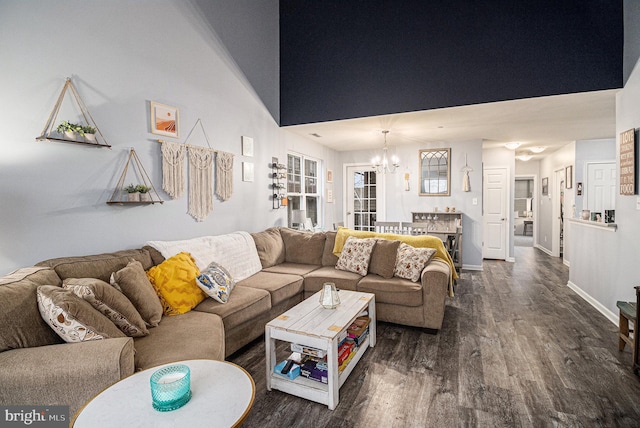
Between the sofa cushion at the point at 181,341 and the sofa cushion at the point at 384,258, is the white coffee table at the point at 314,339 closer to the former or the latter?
the sofa cushion at the point at 181,341

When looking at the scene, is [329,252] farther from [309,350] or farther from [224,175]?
[309,350]

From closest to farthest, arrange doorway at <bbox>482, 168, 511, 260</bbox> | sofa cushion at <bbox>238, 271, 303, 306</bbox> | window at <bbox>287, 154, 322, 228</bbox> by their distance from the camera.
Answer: sofa cushion at <bbox>238, 271, 303, 306</bbox> → window at <bbox>287, 154, 322, 228</bbox> → doorway at <bbox>482, 168, 511, 260</bbox>

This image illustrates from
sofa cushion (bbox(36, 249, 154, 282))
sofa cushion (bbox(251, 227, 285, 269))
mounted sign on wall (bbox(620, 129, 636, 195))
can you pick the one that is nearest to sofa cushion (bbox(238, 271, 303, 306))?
sofa cushion (bbox(251, 227, 285, 269))

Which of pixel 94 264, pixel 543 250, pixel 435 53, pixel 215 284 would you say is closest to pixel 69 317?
pixel 94 264

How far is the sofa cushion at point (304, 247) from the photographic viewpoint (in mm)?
4195

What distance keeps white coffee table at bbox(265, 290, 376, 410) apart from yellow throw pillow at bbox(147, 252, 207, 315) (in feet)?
2.39

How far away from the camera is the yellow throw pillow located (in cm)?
244

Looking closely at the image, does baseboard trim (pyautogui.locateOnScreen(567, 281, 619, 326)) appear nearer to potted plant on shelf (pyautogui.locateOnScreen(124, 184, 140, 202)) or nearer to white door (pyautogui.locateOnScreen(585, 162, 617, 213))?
white door (pyautogui.locateOnScreen(585, 162, 617, 213))

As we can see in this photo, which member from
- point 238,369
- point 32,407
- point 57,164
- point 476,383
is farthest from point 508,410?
point 57,164

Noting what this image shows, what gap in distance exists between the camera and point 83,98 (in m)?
2.47

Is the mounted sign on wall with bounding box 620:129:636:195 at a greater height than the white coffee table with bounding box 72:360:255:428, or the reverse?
the mounted sign on wall with bounding box 620:129:636:195

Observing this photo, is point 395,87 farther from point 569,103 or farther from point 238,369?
point 238,369

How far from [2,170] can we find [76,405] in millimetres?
1578

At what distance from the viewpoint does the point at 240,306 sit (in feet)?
8.70
